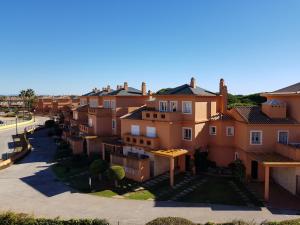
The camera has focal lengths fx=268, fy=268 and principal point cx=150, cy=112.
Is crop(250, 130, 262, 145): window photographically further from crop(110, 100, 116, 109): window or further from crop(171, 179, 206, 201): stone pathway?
crop(110, 100, 116, 109): window

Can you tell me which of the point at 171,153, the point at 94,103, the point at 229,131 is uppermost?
the point at 94,103

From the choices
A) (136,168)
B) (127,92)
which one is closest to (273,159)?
(136,168)

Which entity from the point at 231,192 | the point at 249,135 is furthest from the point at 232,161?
the point at 231,192

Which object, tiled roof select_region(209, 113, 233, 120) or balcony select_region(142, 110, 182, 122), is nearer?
balcony select_region(142, 110, 182, 122)

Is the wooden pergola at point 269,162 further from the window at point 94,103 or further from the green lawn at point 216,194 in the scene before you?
the window at point 94,103

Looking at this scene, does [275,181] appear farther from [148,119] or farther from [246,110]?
[148,119]

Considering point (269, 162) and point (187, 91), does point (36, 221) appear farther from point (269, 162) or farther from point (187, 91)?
point (187, 91)

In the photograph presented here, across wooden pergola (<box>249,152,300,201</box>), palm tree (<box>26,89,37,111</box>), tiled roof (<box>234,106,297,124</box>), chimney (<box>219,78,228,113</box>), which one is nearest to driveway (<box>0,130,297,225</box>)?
wooden pergola (<box>249,152,300,201</box>)

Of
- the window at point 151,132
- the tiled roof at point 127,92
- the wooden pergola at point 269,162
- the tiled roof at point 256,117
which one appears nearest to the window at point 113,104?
the tiled roof at point 127,92
